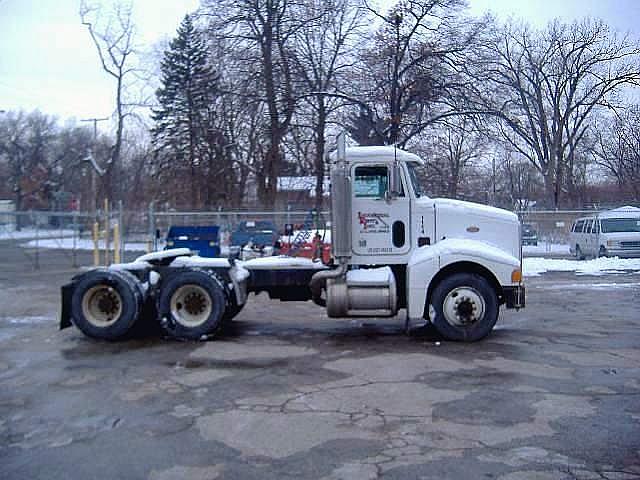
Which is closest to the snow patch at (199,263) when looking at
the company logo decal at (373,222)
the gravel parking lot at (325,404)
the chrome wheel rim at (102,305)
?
the chrome wheel rim at (102,305)

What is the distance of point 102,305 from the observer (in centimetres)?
1124

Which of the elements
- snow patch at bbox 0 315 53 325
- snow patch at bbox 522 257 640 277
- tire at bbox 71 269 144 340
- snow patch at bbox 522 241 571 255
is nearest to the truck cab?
tire at bbox 71 269 144 340

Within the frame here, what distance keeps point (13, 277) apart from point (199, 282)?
14833mm

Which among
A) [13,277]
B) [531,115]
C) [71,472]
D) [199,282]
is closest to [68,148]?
[531,115]

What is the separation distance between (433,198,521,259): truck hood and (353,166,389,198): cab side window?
0.93m

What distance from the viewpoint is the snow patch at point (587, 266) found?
23828 millimetres

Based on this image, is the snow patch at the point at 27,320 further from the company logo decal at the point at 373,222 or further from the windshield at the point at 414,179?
the windshield at the point at 414,179

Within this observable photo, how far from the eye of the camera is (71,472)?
5.43 meters

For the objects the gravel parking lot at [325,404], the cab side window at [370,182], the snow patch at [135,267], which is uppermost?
the cab side window at [370,182]

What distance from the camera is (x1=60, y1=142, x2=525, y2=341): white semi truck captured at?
10602mm

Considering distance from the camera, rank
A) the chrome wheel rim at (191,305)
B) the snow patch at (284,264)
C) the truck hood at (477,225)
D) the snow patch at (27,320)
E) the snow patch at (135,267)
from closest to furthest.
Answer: the chrome wheel rim at (191,305) < the truck hood at (477,225) < the snow patch at (135,267) < the snow patch at (284,264) < the snow patch at (27,320)

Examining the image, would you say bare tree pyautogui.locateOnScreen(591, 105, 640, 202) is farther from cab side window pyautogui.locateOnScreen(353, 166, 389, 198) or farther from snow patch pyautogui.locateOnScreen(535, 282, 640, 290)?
cab side window pyautogui.locateOnScreen(353, 166, 389, 198)

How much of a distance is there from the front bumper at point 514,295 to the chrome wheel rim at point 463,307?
446 millimetres

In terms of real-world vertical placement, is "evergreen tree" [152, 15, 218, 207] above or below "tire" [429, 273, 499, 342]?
above
